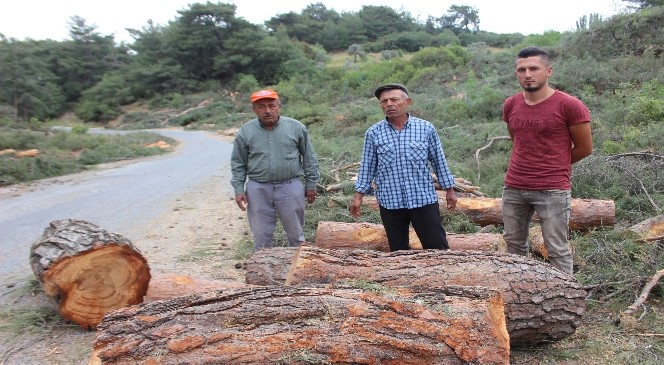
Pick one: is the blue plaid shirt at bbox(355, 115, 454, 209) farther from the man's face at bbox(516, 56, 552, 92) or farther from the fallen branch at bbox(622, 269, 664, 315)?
the fallen branch at bbox(622, 269, 664, 315)

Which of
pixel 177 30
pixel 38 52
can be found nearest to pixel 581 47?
pixel 177 30

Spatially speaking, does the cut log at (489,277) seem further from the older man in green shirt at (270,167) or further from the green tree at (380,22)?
the green tree at (380,22)

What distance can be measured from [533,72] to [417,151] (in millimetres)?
897

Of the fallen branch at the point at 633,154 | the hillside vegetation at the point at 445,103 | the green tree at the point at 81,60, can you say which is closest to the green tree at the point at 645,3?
the hillside vegetation at the point at 445,103

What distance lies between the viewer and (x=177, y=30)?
3972 centimetres

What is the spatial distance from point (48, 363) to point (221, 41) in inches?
1545

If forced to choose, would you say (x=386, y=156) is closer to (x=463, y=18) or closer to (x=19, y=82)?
(x=19, y=82)

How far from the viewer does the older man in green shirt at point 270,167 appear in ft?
13.4

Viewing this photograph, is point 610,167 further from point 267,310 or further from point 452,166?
point 267,310

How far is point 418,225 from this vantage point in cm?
354

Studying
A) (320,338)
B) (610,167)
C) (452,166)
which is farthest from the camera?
(452,166)

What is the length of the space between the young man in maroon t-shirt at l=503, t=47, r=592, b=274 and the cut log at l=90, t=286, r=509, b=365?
1.18 m

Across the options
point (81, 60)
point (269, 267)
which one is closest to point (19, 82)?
point (81, 60)

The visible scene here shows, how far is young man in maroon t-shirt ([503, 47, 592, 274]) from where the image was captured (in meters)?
3.09
